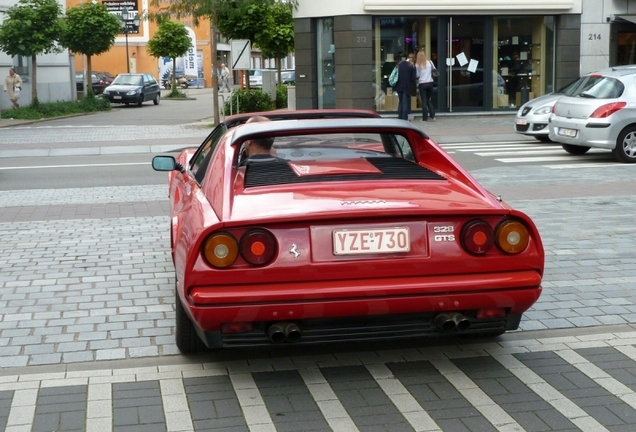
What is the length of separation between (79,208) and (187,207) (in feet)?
21.5

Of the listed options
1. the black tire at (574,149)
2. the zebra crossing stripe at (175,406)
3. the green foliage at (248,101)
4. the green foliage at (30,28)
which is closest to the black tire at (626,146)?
the black tire at (574,149)

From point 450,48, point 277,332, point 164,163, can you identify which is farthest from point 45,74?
point 277,332

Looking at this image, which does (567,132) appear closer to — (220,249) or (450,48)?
(450,48)

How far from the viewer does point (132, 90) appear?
4384 cm

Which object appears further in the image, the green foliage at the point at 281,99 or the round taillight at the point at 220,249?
the green foliage at the point at 281,99

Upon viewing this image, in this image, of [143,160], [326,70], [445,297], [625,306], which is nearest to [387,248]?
[445,297]

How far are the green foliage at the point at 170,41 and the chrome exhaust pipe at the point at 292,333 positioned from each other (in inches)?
2027

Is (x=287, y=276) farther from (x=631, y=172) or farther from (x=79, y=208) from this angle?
(x=631, y=172)

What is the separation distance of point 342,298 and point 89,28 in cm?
3763

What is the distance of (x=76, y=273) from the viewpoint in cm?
800

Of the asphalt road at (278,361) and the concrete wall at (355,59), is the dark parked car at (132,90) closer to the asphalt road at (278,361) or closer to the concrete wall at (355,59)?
the concrete wall at (355,59)

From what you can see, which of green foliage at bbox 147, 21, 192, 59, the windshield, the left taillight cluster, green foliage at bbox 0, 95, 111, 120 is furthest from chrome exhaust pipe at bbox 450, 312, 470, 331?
green foliage at bbox 147, 21, 192, 59

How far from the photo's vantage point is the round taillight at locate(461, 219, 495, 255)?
16.1 ft

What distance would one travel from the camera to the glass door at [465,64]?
89.6 feet
